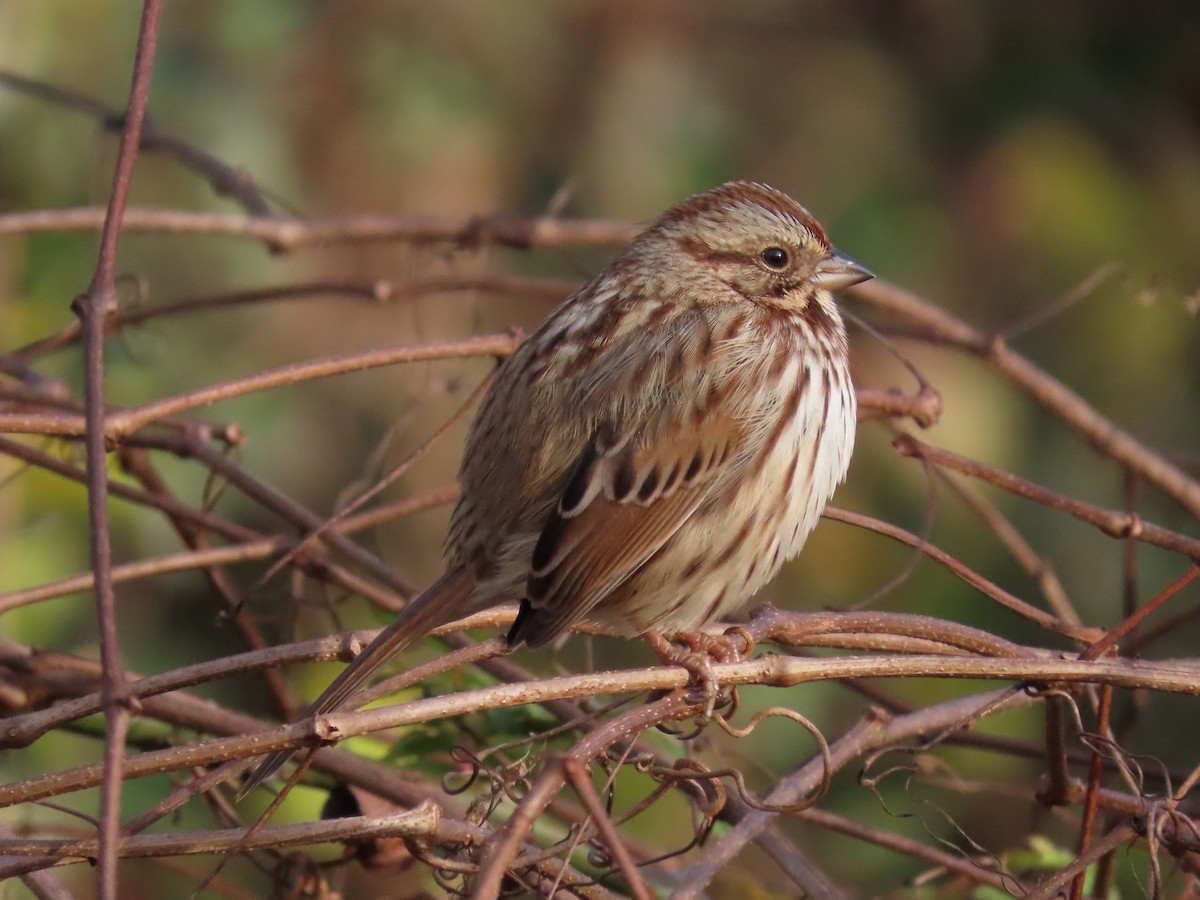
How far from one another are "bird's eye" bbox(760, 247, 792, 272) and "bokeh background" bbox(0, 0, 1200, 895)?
60.1 inches

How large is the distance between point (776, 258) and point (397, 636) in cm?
111


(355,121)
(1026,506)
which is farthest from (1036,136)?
(355,121)

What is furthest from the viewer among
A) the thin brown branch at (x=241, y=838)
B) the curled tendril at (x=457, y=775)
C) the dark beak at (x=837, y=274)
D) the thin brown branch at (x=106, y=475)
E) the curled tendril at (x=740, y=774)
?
the dark beak at (x=837, y=274)

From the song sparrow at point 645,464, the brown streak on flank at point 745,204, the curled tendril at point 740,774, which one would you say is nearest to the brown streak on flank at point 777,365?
the song sparrow at point 645,464

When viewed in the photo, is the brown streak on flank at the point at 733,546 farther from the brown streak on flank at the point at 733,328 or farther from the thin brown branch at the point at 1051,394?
the thin brown branch at the point at 1051,394

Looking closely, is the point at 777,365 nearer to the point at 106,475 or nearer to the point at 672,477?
the point at 672,477

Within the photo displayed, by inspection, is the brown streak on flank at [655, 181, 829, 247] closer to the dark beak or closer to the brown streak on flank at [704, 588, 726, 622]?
the dark beak

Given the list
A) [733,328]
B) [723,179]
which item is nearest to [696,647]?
[733,328]

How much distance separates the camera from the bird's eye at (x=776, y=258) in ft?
10.4

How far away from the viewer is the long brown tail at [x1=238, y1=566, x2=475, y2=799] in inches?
93.8

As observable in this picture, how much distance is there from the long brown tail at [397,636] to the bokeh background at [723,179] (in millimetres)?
1806

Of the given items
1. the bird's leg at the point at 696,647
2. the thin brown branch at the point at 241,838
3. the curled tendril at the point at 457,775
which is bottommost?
the thin brown branch at the point at 241,838

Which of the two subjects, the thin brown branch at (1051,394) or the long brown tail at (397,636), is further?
the thin brown branch at (1051,394)

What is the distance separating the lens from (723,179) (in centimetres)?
570
